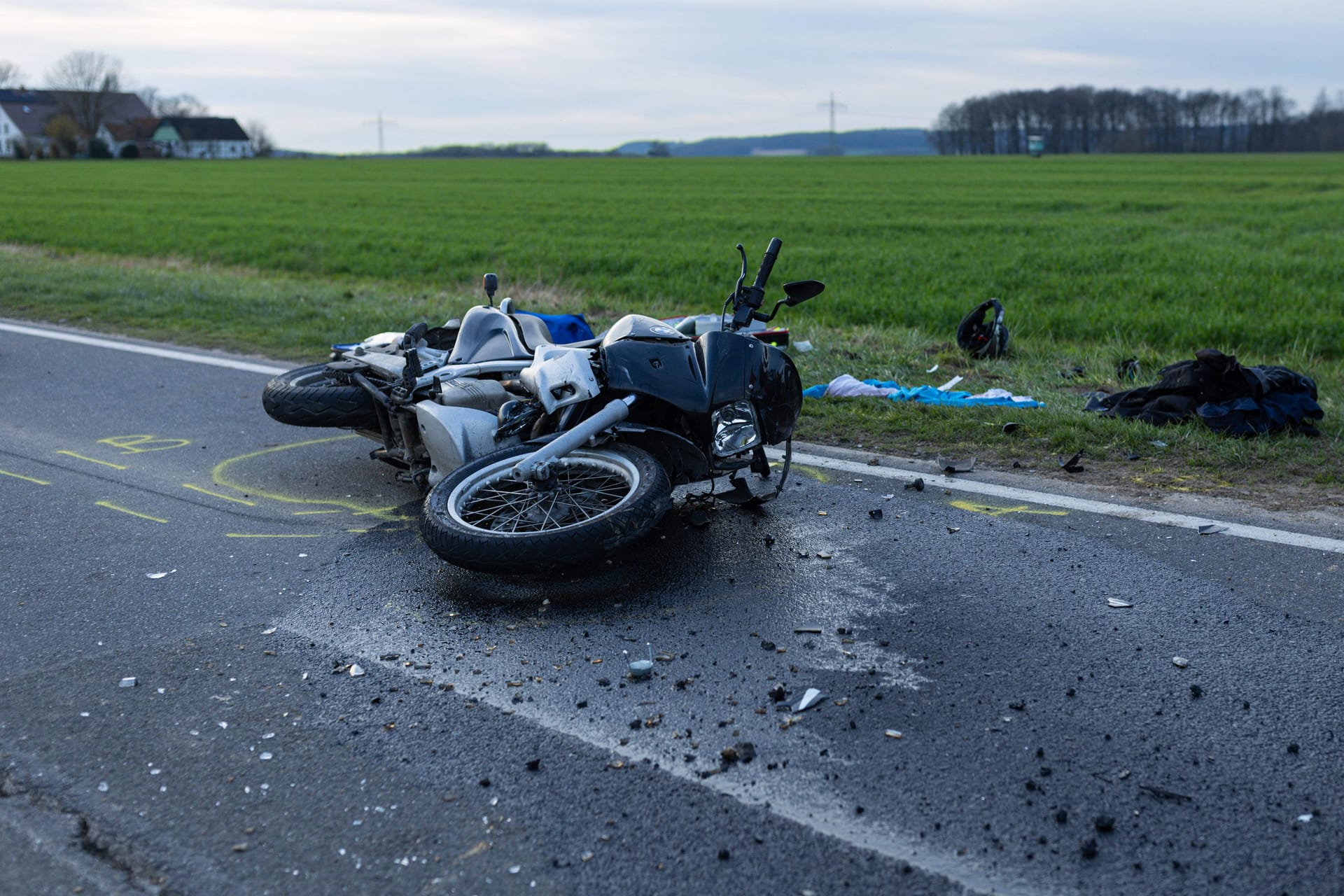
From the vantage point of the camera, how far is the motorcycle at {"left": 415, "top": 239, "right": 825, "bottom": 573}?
4320mm

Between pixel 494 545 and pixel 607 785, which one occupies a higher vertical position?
pixel 494 545

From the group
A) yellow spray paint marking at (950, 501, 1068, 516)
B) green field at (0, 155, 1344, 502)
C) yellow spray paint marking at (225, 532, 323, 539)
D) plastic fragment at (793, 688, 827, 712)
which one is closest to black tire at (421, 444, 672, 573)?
yellow spray paint marking at (225, 532, 323, 539)

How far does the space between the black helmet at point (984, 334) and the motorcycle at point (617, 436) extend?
170 inches

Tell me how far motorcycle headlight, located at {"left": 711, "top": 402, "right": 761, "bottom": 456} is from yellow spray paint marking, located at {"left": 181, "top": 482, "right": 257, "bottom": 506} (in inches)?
91.4

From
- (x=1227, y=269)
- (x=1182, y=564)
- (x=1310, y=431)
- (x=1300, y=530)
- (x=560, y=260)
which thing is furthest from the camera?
(x=560, y=260)

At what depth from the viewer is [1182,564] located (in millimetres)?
4531

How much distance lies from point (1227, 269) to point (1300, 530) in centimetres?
1303

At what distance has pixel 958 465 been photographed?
6102 millimetres

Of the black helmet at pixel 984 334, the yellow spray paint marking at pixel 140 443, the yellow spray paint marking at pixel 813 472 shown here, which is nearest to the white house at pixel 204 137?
the black helmet at pixel 984 334

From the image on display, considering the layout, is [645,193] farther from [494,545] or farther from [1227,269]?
[494,545]

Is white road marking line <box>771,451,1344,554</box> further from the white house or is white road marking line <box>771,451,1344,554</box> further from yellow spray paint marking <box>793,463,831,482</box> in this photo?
the white house

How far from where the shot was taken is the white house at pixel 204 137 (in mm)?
136125

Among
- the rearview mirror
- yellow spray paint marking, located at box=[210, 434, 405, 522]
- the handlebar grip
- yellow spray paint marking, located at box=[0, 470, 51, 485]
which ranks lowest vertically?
yellow spray paint marking, located at box=[210, 434, 405, 522]

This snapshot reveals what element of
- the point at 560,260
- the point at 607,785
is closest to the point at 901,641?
the point at 607,785
